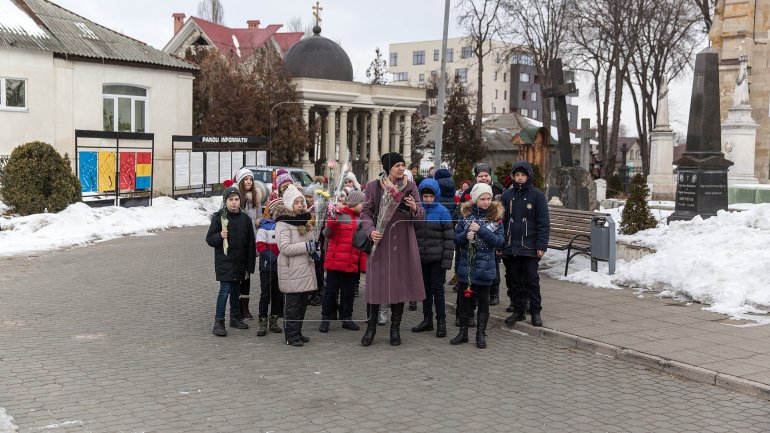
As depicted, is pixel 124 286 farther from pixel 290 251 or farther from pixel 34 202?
pixel 34 202

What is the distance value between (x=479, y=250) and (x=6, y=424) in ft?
16.0

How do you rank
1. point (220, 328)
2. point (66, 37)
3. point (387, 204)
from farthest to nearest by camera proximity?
point (66, 37) → point (220, 328) → point (387, 204)

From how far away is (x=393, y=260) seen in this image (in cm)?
877

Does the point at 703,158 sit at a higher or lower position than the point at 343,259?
higher

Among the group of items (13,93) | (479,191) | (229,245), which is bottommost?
(229,245)

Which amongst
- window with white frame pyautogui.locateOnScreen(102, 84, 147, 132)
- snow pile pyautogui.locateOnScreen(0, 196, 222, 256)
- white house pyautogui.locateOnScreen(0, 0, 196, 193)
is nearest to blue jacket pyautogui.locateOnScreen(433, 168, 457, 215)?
snow pile pyautogui.locateOnScreen(0, 196, 222, 256)

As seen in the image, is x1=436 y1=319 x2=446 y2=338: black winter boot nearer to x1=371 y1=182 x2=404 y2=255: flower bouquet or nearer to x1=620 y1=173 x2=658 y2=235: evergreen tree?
x1=371 y1=182 x2=404 y2=255: flower bouquet

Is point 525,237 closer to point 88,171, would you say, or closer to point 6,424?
point 6,424

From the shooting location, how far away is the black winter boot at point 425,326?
955 centimetres

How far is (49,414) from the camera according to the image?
20.2 ft

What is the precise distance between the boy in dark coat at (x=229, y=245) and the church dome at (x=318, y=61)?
132 feet

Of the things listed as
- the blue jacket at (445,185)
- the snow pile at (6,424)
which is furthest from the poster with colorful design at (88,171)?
the snow pile at (6,424)

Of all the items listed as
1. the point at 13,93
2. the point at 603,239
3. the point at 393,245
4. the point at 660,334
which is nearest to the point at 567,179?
the point at 603,239

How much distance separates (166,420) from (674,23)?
134 feet
